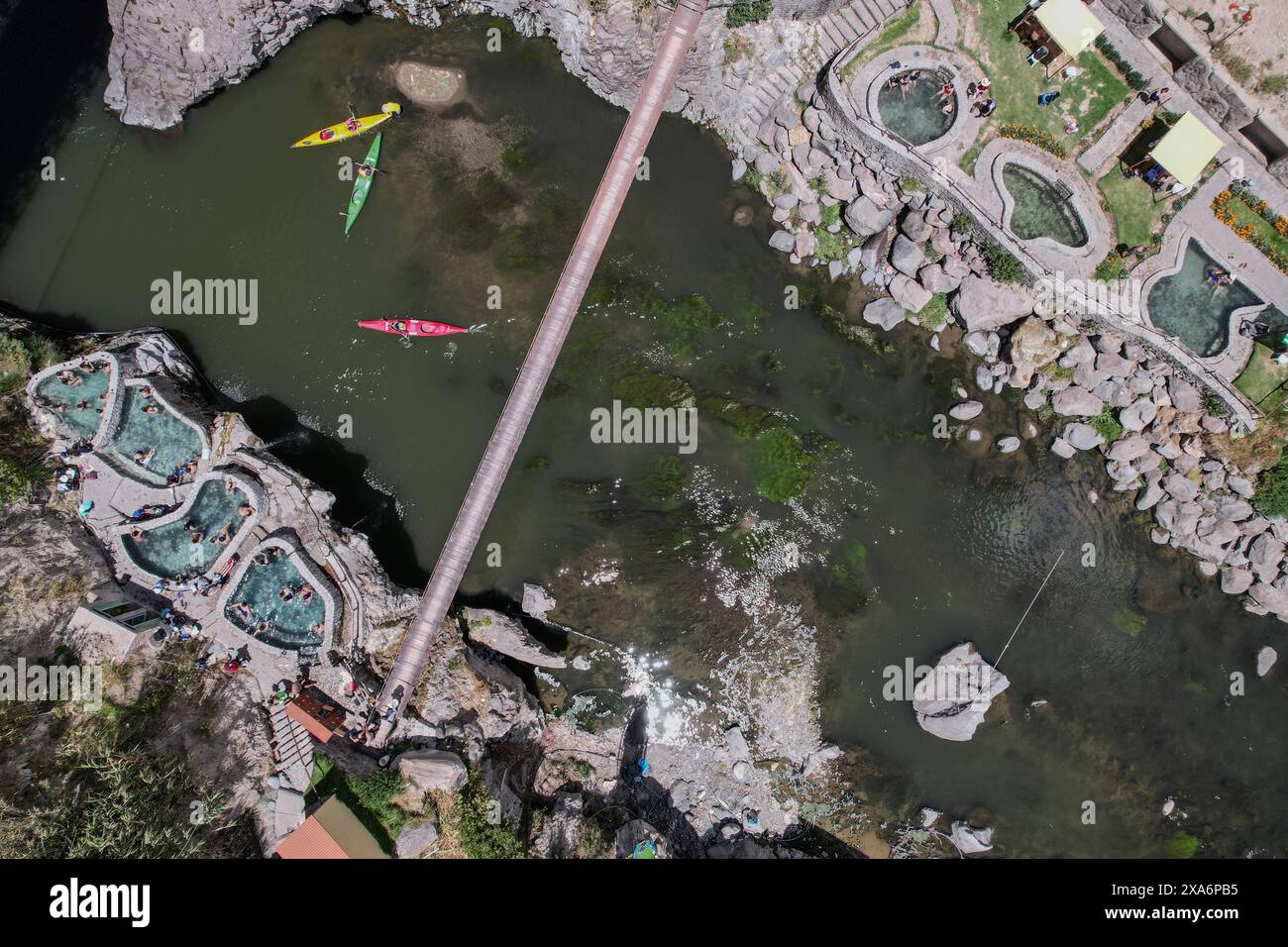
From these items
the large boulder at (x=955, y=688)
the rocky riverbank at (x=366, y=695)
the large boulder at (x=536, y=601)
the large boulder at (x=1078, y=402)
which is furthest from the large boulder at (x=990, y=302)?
the large boulder at (x=536, y=601)

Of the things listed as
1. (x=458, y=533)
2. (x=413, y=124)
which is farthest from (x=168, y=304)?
(x=458, y=533)

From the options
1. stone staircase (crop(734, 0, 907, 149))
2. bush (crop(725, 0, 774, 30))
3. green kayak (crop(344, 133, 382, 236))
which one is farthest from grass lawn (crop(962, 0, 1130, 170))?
green kayak (crop(344, 133, 382, 236))

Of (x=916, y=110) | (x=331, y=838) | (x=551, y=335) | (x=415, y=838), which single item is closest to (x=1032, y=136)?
(x=916, y=110)

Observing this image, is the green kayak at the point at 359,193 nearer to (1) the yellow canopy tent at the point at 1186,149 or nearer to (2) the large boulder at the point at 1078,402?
(2) the large boulder at the point at 1078,402

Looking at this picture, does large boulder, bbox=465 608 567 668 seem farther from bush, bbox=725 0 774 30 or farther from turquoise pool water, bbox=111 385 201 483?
bush, bbox=725 0 774 30

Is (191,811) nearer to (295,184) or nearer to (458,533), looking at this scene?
(458,533)

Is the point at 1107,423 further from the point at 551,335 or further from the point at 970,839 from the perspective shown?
the point at 551,335
